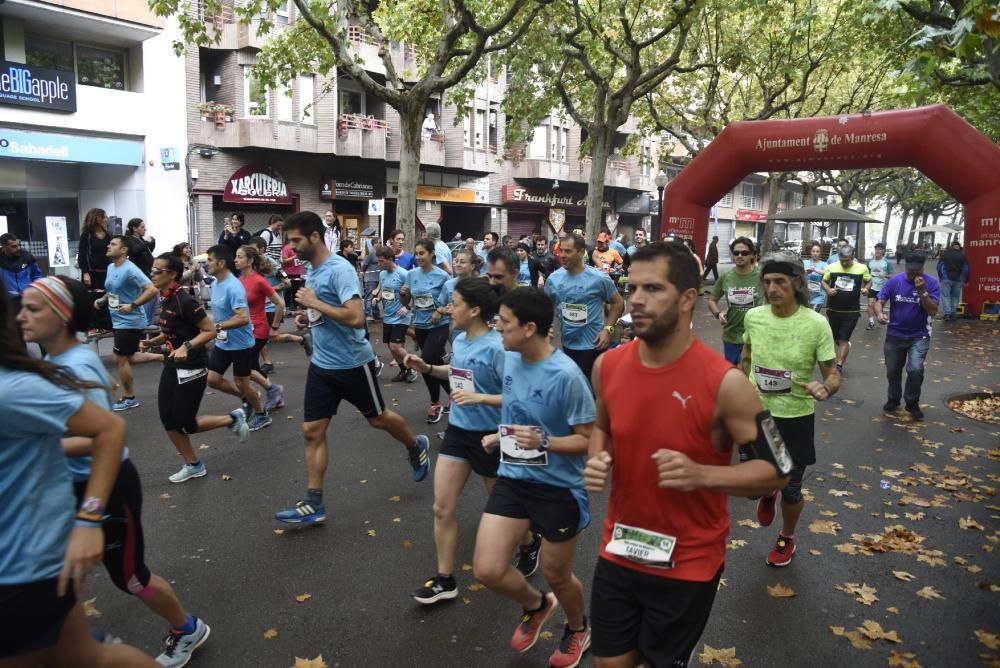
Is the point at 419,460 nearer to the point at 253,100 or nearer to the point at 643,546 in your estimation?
the point at 643,546

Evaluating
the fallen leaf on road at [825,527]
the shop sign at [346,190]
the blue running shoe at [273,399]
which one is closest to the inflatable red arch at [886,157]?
the fallen leaf on road at [825,527]

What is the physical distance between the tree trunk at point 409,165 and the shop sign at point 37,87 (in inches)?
342

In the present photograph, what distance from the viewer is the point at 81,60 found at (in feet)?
59.4

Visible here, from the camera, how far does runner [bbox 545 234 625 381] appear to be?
274 inches

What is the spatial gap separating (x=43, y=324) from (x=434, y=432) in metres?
5.09

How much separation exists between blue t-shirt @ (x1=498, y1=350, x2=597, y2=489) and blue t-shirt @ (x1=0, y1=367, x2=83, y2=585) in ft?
5.92

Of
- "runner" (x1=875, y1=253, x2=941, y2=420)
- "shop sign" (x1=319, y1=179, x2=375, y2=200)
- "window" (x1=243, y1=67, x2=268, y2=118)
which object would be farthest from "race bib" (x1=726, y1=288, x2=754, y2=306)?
"shop sign" (x1=319, y1=179, x2=375, y2=200)

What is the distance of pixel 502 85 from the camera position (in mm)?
32094

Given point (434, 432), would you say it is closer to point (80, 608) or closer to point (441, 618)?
point (441, 618)

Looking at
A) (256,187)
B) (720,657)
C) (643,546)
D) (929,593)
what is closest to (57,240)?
(256,187)

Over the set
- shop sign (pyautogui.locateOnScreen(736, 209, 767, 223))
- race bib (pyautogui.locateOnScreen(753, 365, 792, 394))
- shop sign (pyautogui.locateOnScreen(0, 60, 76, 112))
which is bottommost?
race bib (pyautogui.locateOnScreen(753, 365, 792, 394))

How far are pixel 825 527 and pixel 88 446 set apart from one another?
484cm

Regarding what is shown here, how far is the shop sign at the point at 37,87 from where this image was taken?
52.5 feet

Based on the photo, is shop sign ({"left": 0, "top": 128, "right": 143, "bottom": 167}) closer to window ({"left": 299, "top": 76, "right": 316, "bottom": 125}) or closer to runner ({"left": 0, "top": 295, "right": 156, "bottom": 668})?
window ({"left": 299, "top": 76, "right": 316, "bottom": 125})
